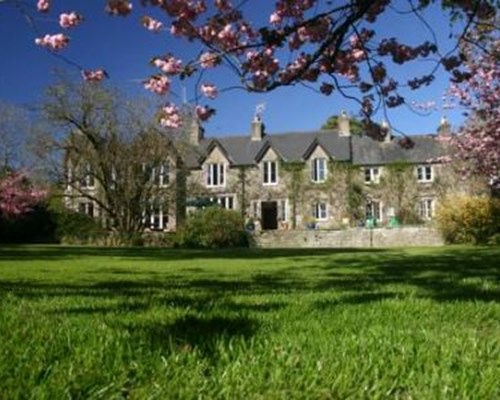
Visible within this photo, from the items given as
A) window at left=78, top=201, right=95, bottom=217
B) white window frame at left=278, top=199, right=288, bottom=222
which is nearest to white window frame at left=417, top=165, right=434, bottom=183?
white window frame at left=278, top=199, right=288, bottom=222

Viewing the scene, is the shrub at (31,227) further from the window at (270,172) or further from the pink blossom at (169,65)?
the pink blossom at (169,65)

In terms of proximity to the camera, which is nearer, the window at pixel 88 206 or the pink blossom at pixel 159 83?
the pink blossom at pixel 159 83

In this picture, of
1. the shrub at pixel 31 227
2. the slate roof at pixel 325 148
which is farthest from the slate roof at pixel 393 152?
the shrub at pixel 31 227

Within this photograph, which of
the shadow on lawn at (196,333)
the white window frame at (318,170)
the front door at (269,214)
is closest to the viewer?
the shadow on lawn at (196,333)

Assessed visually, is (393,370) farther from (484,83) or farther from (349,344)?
(484,83)

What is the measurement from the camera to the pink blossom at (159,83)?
917 cm

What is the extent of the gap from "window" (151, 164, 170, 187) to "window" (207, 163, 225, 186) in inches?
536

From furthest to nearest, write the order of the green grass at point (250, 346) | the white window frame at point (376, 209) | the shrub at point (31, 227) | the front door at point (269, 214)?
the front door at point (269, 214), the white window frame at point (376, 209), the shrub at point (31, 227), the green grass at point (250, 346)

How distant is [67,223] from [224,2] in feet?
122

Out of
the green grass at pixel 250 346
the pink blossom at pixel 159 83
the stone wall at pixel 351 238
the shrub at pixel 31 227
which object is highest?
the pink blossom at pixel 159 83

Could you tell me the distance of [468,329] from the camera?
16.1 feet

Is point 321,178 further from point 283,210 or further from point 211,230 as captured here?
point 211,230

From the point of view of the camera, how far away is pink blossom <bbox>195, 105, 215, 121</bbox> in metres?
9.82

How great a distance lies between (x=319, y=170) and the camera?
55.4 meters
